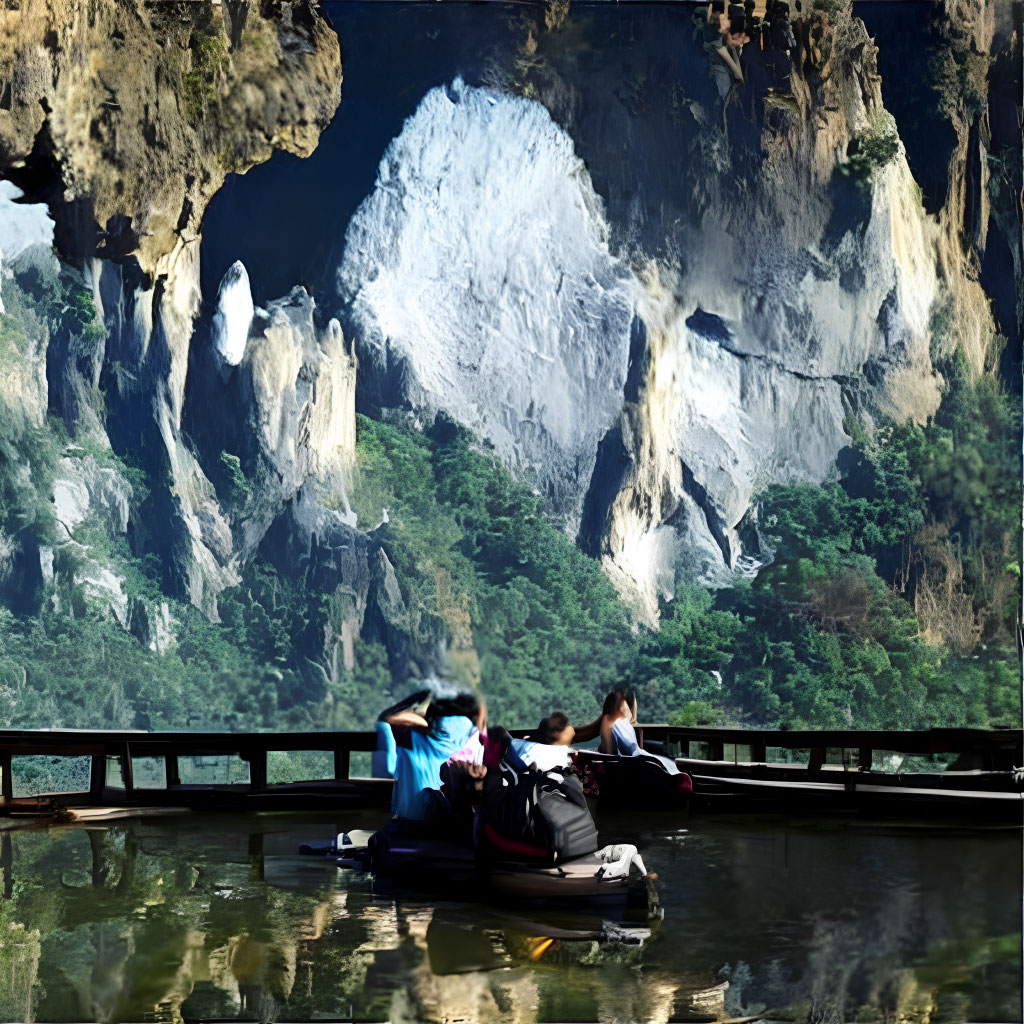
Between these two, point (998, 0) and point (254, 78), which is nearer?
point (254, 78)

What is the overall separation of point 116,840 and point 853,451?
22561mm

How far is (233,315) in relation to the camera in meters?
26.4

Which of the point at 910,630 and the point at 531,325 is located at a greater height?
the point at 531,325

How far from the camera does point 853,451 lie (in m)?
27.5

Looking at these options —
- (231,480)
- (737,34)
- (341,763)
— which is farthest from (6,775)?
(737,34)

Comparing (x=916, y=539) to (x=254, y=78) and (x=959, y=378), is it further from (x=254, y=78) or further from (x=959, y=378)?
(x=254, y=78)

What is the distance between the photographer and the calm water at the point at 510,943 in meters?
3.91

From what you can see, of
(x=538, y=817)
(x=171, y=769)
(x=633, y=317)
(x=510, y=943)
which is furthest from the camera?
(x=633, y=317)

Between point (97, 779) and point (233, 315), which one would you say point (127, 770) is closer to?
point (97, 779)

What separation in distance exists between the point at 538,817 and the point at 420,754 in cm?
86

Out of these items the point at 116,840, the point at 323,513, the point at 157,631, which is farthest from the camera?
the point at 323,513

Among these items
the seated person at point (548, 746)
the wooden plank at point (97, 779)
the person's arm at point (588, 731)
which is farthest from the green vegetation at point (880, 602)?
the seated person at point (548, 746)

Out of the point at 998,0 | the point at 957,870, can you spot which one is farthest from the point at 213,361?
the point at 957,870

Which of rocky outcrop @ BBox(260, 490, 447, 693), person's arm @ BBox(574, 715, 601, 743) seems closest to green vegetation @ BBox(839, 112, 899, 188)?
rocky outcrop @ BBox(260, 490, 447, 693)
